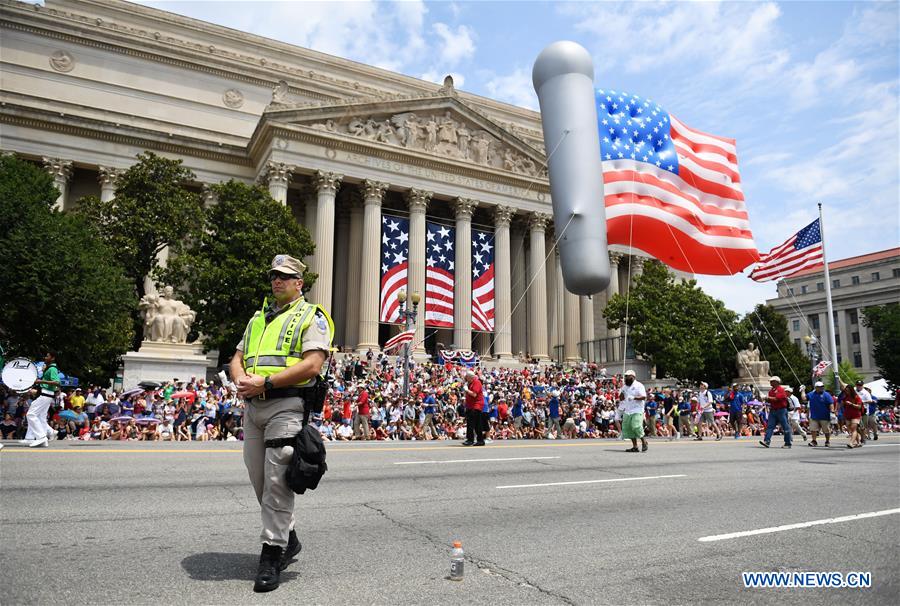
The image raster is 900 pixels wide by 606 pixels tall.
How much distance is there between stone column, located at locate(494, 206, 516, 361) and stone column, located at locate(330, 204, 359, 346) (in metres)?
9.77

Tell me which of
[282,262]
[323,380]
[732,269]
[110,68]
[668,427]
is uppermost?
[110,68]

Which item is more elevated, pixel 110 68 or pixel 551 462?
pixel 110 68

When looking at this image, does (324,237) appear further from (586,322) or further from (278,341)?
(278,341)

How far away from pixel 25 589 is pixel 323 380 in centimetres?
218

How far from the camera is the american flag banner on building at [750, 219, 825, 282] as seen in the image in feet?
77.4

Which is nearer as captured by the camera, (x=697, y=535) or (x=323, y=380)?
(x=323, y=380)

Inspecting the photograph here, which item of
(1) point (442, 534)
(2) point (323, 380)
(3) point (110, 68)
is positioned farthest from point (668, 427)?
(3) point (110, 68)

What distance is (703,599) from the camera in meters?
4.04

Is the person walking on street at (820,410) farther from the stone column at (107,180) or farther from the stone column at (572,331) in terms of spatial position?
the stone column at (107,180)

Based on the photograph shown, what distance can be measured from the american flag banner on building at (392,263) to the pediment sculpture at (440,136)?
5790 mm

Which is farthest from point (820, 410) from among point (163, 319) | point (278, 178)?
point (278, 178)

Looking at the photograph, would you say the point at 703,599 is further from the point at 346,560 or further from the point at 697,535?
the point at 346,560

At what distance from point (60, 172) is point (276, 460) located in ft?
135

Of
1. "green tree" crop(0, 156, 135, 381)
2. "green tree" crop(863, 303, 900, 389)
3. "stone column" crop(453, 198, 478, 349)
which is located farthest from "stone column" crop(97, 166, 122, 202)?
"green tree" crop(863, 303, 900, 389)
